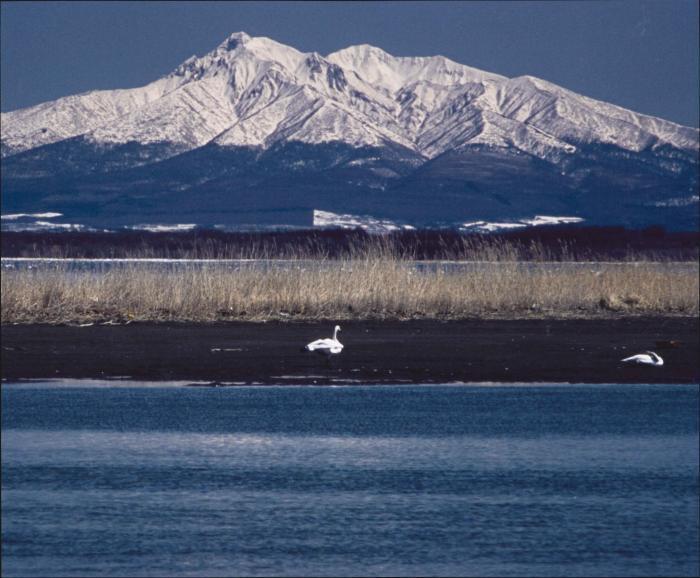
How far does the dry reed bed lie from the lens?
29.9m

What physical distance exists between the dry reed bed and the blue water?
38.2ft

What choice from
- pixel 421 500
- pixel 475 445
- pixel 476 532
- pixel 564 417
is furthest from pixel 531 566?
pixel 564 417

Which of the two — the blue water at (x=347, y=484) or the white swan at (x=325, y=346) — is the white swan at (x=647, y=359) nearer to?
the blue water at (x=347, y=484)

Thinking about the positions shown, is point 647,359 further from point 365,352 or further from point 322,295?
point 322,295

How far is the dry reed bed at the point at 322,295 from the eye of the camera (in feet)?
98.0

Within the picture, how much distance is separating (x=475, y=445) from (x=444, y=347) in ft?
31.8

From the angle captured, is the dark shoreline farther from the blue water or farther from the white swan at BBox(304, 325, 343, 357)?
the blue water

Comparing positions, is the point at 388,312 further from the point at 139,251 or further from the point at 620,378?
the point at 139,251

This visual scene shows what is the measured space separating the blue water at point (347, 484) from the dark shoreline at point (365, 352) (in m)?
1.94

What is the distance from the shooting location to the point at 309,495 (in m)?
12.2

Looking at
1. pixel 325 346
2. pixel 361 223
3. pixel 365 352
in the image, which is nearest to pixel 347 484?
pixel 325 346

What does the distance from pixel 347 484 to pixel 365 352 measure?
1075cm

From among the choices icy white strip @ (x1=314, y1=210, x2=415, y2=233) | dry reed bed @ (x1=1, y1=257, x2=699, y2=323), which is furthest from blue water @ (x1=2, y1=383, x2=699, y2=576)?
icy white strip @ (x1=314, y1=210, x2=415, y2=233)

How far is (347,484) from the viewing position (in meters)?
12.7
